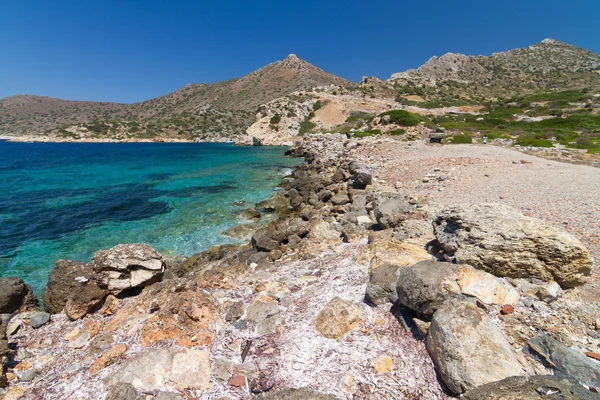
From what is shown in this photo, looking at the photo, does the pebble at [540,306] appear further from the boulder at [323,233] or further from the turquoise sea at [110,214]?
the turquoise sea at [110,214]

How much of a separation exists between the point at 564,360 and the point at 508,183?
11884 mm

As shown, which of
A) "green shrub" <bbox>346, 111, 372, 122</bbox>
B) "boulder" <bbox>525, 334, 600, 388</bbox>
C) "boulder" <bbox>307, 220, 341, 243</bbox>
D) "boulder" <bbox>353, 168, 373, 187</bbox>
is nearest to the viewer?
"boulder" <bbox>525, 334, 600, 388</bbox>

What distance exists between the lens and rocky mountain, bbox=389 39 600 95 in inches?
3275

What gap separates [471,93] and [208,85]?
15320 cm

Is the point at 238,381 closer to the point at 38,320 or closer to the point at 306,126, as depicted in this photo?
the point at 38,320

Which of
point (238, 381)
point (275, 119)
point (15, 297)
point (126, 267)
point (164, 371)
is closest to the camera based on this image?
point (238, 381)

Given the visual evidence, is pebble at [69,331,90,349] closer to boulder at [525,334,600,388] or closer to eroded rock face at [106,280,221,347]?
eroded rock face at [106,280,221,347]

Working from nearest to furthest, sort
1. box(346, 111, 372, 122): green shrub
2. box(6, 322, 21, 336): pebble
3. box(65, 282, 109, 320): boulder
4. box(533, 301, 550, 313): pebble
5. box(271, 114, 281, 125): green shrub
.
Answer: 1. box(533, 301, 550, 313): pebble
2. box(6, 322, 21, 336): pebble
3. box(65, 282, 109, 320): boulder
4. box(346, 111, 372, 122): green shrub
5. box(271, 114, 281, 125): green shrub

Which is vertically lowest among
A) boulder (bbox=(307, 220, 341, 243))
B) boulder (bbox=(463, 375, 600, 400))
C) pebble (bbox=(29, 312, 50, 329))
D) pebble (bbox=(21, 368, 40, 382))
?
pebble (bbox=(29, 312, 50, 329))

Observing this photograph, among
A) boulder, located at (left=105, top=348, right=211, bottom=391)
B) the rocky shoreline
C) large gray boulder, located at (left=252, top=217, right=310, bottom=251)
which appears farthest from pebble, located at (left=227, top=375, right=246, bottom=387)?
large gray boulder, located at (left=252, top=217, right=310, bottom=251)

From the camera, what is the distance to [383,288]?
5297mm

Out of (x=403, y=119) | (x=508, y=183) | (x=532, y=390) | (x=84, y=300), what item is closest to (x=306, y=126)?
(x=403, y=119)

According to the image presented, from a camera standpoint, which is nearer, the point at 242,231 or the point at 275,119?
the point at 242,231

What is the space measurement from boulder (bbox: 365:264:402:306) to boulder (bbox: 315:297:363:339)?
0.38 meters
